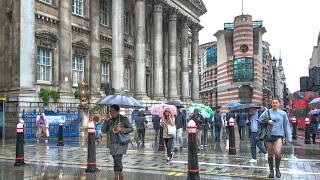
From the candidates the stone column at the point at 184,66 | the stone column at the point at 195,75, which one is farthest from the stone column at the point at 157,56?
the stone column at the point at 195,75

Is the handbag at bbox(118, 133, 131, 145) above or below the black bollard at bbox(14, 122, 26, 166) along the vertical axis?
above

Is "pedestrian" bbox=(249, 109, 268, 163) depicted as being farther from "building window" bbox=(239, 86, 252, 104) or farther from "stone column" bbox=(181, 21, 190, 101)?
"building window" bbox=(239, 86, 252, 104)

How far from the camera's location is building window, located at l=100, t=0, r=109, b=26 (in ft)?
119

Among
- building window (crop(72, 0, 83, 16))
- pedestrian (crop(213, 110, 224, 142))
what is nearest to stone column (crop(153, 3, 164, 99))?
building window (crop(72, 0, 83, 16))

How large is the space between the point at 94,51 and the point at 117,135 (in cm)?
2473

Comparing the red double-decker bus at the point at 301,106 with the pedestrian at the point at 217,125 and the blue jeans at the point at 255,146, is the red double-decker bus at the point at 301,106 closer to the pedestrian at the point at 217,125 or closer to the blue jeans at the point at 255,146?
the pedestrian at the point at 217,125

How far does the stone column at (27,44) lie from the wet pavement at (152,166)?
10.1 metres

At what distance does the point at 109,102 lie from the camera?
9.66m

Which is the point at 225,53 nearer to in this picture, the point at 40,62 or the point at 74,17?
the point at 74,17

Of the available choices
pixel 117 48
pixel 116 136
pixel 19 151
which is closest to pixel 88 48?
pixel 117 48

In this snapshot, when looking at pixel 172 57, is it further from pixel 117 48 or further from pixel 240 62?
pixel 240 62

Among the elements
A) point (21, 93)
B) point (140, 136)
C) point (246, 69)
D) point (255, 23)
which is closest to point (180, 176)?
point (140, 136)

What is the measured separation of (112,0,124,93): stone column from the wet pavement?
16.9 metres

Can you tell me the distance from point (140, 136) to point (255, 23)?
57748 mm
